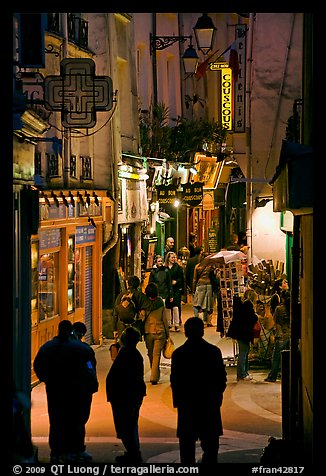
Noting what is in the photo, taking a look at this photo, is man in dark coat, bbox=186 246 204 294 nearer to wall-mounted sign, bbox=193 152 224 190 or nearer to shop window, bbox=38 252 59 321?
shop window, bbox=38 252 59 321

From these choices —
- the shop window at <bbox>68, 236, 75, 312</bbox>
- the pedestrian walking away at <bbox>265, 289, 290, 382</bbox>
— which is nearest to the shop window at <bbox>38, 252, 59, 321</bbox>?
the shop window at <bbox>68, 236, 75, 312</bbox>

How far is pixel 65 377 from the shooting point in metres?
12.1

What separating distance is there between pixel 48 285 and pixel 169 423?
5.21 meters

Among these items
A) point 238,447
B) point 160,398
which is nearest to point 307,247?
point 238,447

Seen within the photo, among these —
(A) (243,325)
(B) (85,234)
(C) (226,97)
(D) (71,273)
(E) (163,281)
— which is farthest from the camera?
(C) (226,97)

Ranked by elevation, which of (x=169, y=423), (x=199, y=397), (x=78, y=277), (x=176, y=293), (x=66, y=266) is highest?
(x=66, y=266)

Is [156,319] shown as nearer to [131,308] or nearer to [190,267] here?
[131,308]

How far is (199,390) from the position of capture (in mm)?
11352

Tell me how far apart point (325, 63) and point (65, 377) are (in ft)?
16.3

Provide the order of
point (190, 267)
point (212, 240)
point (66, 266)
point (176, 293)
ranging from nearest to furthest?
point (66, 266) → point (176, 293) → point (190, 267) → point (212, 240)

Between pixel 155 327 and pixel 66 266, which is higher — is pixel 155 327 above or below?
below

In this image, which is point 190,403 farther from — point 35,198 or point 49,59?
point 49,59

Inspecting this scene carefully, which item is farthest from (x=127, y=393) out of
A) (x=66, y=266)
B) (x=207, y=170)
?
(x=207, y=170)

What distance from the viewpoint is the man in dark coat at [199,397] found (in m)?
11.3
